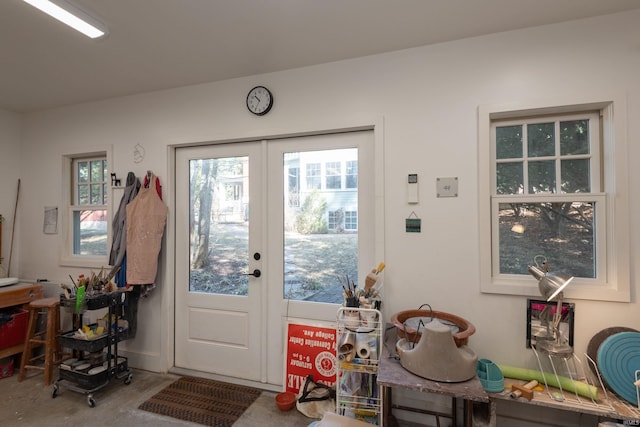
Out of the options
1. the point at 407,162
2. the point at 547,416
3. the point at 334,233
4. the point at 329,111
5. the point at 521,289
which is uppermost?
the point at 329,111

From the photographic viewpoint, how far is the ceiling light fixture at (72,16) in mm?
1631

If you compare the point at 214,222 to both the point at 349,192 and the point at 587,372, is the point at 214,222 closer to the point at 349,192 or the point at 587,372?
the point at 349,192

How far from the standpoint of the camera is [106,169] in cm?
316

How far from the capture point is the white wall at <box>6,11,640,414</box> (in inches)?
71.4

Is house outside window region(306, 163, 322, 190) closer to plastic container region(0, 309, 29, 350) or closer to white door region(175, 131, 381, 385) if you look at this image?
white door region(175, 131, 381, 385)

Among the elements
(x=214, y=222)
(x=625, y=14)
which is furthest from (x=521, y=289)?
(x=214, y=222)

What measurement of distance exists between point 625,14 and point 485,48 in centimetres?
76

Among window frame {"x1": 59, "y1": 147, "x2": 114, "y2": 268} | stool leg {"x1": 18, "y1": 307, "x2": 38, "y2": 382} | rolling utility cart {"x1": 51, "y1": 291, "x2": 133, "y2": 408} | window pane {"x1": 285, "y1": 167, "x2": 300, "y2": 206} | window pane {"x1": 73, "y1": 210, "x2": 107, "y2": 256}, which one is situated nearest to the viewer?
rolling utility cart {"x1": 51, "y1": 291, "x2": 133, "y2": 408}

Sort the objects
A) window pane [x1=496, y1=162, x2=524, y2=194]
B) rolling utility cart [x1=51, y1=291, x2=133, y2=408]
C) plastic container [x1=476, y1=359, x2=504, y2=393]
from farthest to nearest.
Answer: rolling utility cart [x1=51, y1=291, x2=133, y2=408] < window pane [x1=496, y1=162, x2=524, y2=194] < plastic container [x1=476, y1=359, x2=504, y2=393]

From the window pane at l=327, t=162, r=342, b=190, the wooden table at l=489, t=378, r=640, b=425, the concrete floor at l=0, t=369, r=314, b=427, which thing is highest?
the window pane at l=327, t=162, r=342, b=190

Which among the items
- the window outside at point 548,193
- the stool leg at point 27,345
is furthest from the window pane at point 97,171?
the window outside at point 548,193

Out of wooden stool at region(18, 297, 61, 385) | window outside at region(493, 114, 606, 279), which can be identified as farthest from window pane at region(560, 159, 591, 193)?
wooden stool at region(18, 297, 61, 385)

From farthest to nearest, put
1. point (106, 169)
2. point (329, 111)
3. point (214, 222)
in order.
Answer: point (106, 169), point (214, 222), point (329, 111)

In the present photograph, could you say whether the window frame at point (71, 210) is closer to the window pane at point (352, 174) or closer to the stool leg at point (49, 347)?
the stool leg at point (49, 347)
